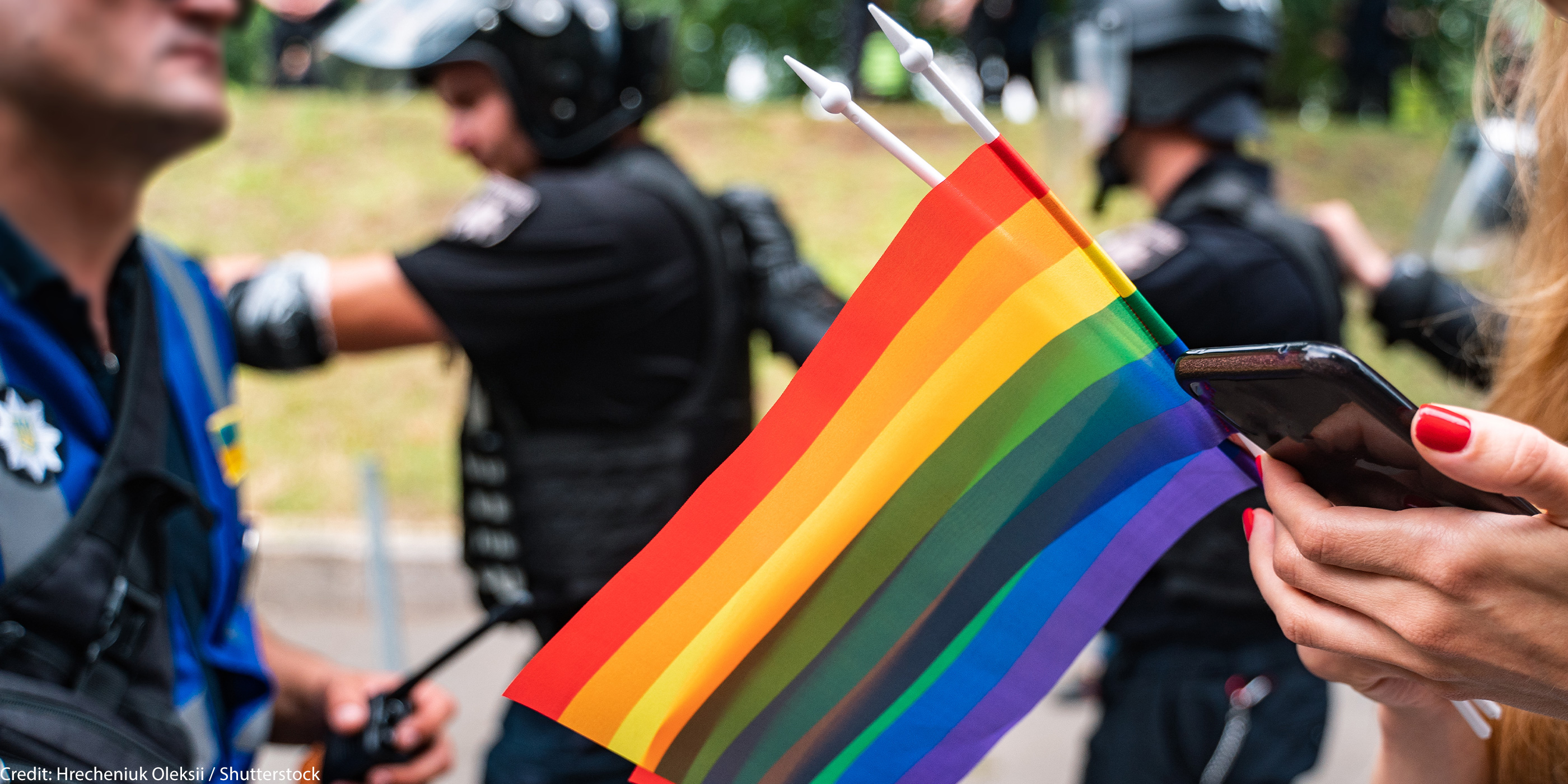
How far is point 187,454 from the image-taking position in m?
1.55

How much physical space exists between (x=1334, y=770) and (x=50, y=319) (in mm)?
4100

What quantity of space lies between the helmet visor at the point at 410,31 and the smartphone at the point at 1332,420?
6.81 ft

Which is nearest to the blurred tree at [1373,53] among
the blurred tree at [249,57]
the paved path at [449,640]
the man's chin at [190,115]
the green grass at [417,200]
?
the green grass at [417,200]

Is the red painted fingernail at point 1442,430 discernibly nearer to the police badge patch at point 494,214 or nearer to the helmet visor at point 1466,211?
the police badge patch at point 494,214

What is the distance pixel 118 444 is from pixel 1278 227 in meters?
2.31

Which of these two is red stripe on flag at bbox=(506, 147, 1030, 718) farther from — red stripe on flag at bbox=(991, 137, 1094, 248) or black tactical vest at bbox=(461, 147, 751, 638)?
black tactical vest at bbox=(461, 147, 751, 638)

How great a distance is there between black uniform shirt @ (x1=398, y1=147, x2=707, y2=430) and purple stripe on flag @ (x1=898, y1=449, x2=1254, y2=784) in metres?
1.40

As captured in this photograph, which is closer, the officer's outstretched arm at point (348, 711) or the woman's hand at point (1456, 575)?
the woman's hand at point (1456, 575)

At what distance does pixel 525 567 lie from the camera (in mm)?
2342

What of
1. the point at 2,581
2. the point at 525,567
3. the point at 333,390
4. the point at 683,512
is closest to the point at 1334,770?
the point at 525,567

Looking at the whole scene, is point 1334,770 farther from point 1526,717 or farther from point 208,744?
point 208,744

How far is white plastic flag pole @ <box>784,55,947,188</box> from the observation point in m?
0.78

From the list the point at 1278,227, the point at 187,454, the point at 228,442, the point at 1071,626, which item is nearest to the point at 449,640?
the point at 228,442

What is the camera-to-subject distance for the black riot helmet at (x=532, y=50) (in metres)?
2.45
